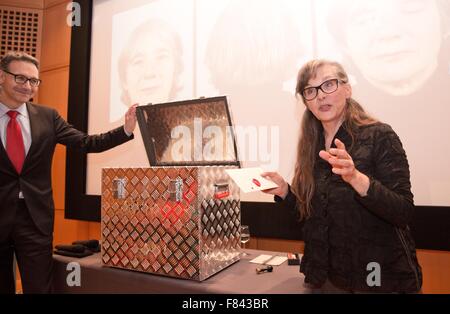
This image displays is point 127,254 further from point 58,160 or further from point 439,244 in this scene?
point 58,160

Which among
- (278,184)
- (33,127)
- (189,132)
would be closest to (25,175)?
(33,127)

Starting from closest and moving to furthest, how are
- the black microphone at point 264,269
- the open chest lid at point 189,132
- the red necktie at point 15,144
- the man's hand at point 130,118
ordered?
the black microphone at point 264,269, the open chest lid at point 189,132, the red necktie at point 15,144, the man's hand at point 130,118

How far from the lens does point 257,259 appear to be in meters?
1.68

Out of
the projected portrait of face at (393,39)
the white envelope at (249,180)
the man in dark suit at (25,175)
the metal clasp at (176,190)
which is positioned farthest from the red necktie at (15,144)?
the projected portrait of face at (393,39)

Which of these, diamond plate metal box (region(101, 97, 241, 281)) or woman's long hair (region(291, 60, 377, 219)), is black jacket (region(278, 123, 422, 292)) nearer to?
woman's long hair (region(291, 60, 377, 219))

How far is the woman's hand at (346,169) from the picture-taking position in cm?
99

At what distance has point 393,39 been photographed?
6.36 feet

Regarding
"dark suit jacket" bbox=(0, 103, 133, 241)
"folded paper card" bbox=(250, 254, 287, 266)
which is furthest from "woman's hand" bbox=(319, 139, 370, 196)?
"dark suit jacket" bbox=(0, 103, 133, 241)

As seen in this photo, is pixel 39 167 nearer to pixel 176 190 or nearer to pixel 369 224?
pixel 176 190

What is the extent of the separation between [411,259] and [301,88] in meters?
0.76

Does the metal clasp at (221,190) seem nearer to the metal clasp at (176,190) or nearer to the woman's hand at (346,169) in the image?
the metal clasp at (176,190)

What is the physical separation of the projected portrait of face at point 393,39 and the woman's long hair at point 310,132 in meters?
0.87

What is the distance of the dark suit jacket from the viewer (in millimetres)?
1653
